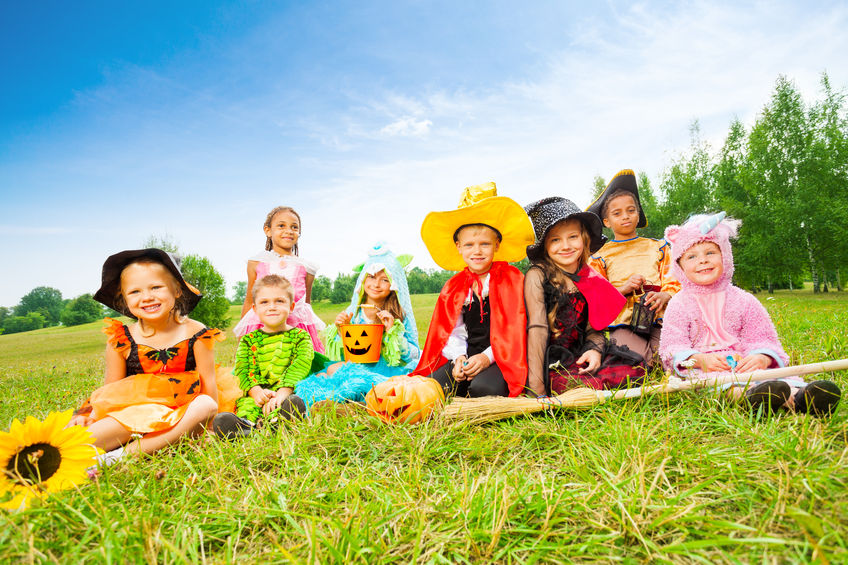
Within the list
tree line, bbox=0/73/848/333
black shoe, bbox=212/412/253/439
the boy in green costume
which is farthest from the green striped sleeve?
tree line, bbox=0/73/848/333

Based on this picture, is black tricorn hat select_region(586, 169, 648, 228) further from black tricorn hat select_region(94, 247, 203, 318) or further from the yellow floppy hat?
black tricorn hat select_region(94, 247, 203, 318)

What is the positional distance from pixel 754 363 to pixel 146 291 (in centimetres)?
447

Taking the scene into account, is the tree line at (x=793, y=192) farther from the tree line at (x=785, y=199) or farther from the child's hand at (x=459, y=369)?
the child's hand at (x=459, y=369)

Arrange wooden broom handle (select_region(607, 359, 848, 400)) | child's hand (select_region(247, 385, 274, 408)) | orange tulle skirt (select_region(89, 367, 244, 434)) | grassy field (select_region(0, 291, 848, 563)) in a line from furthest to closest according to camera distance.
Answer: child's hand (select_region(247, 385, 274, 408))
orange tulle skirt (select_region(89, 367, 244, 434))
wooden broom handle (select_region(607, 359, 848, 400))
grassy field (select_region(0, 291, 848, 563))

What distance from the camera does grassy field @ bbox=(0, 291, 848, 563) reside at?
1.60 m

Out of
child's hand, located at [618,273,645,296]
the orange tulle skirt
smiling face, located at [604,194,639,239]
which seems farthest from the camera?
smiling face, located at [604,194,639,239]

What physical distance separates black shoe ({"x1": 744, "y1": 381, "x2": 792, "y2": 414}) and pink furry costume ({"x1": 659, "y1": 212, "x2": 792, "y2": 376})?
617 mm

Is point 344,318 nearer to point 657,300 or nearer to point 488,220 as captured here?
point 488,220

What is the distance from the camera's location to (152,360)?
10.9ft

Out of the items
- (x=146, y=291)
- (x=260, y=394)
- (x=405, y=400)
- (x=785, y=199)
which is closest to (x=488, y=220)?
(x=405, y=400)

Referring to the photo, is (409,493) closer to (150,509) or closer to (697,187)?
(150,509)

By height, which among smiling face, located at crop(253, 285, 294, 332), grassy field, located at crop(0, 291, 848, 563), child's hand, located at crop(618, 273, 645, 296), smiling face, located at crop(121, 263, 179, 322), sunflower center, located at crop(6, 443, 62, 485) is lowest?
grassy field, located at crop(0, 291, 848, 563)

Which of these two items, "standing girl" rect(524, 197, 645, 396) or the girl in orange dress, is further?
"standing girl" rect(524, 197, 645, 396)

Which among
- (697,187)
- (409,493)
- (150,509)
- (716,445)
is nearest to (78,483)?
(150,509)
